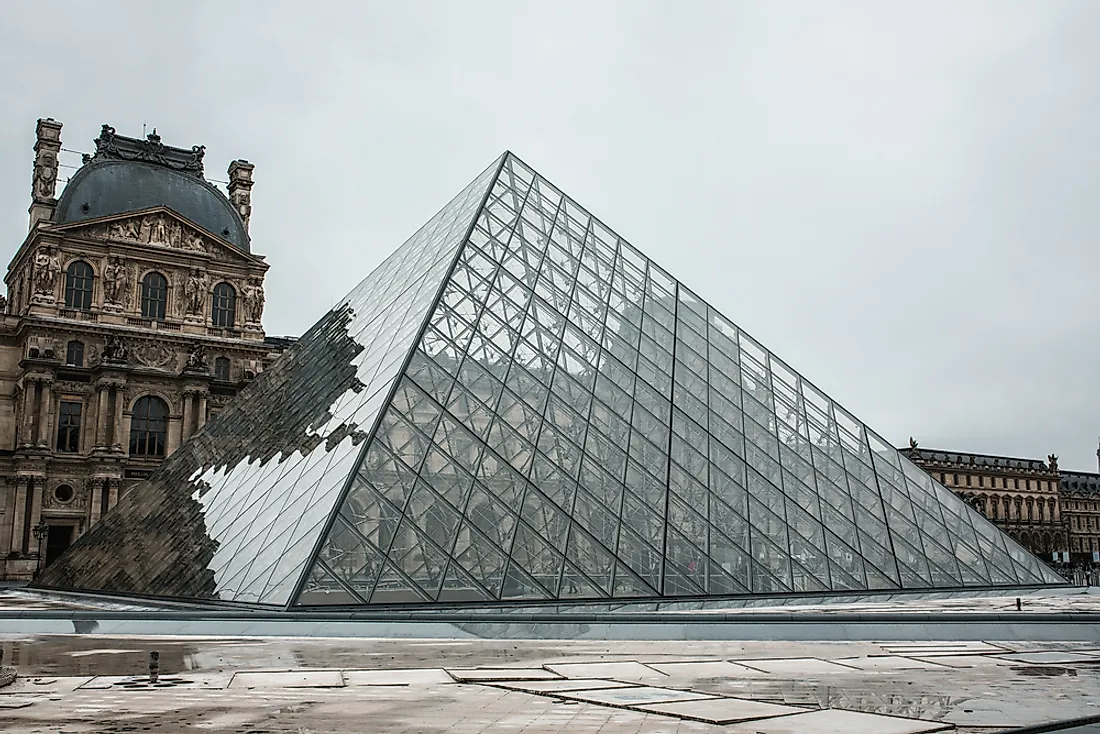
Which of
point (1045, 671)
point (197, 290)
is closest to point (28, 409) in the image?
point (197, 290)

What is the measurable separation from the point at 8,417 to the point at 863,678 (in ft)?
166

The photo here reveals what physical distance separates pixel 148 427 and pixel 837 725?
5043cm

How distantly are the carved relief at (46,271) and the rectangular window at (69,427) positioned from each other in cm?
551

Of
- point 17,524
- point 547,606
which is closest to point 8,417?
point 17,524

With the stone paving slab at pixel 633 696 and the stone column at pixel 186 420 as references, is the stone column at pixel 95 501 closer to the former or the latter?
the stone column at pixel 186 420

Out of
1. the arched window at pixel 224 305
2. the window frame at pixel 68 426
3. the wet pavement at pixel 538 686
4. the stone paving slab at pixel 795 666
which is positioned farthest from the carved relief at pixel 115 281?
the stone paving slab at pixel 795 666

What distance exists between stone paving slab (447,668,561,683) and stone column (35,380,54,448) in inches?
1808

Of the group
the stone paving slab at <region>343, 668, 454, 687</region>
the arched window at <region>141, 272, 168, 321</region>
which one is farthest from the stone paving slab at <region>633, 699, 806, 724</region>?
the arched window at <region>141, 272, 168, 321</region>

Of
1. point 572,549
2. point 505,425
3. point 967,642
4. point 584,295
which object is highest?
point 584,295

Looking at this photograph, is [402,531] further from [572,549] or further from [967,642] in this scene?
[967,642]

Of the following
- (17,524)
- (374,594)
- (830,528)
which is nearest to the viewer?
(374,594)

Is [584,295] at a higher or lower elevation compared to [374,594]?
higher

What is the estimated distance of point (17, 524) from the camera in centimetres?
4738

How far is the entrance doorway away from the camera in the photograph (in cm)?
4816
